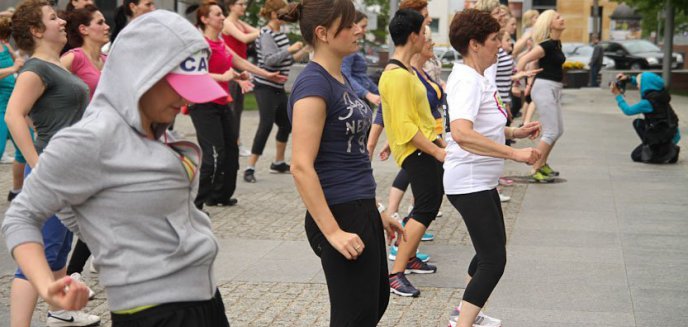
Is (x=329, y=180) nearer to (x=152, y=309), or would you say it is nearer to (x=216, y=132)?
(x=152, y=309)

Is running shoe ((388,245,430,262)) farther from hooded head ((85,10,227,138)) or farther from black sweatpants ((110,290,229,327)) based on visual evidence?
hooded head ((85,10,227,138))

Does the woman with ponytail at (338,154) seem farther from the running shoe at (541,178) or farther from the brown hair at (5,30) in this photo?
the running shoe at (541,178)

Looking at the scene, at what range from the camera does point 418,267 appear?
7.23 meters

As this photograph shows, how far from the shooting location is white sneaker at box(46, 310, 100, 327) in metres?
5.73

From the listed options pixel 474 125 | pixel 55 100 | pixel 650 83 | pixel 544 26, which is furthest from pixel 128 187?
pixel 650 83

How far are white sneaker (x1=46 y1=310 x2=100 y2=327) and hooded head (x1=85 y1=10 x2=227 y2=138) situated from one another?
9.85 feet

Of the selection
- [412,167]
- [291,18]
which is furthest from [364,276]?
[412,167]

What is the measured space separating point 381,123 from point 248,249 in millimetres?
1412

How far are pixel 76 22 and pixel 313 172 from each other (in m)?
3.17

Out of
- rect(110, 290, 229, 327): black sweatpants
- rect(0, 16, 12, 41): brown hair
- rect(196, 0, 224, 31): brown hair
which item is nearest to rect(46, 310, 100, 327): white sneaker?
rect(110, 290, 229, 327): black sweatpants

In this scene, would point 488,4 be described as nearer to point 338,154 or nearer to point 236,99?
point 236,99

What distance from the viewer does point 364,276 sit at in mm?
4062

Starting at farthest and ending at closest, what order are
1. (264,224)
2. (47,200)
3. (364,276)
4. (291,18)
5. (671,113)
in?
(671,113) < (264,224) < (291,18) < (364,276) < (47,200)

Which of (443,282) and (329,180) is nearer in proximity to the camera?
(329,180)
